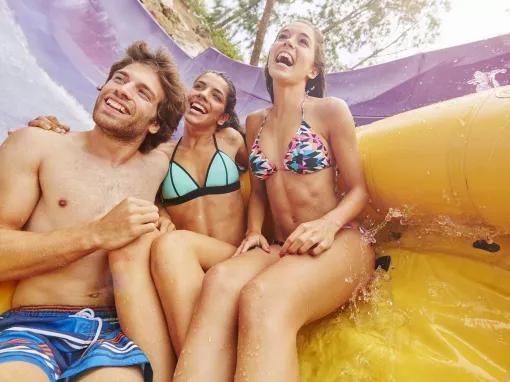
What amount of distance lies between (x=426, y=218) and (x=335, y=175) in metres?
0.38

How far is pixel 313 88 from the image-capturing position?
1.96 meters

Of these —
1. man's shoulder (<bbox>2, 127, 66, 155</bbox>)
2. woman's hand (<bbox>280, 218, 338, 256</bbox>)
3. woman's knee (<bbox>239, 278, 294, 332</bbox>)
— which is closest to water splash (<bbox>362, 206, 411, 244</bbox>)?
woman's hand (<bbox>280, 218, 338, 256</bbox>)

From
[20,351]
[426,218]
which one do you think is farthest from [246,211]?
[20,351]

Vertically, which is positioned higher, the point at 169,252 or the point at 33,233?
the point at 33,233

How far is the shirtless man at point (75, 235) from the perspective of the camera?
1131mm

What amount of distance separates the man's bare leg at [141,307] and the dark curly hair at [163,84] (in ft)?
1.83

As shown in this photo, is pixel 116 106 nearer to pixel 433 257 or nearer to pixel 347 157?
pixel 347 157

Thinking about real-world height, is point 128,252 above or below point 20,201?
below

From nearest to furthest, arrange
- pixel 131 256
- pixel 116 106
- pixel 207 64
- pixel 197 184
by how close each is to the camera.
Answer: pixel 131 256 → pixel 116 106 → pixel 197 184 → pixel 207 64

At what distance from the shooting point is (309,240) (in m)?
1.38

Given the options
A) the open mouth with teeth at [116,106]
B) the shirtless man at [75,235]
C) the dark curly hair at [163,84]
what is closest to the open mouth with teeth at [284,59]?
the dark curly hair at [163,84]

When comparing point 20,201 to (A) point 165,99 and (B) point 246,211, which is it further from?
(B) point 246,211

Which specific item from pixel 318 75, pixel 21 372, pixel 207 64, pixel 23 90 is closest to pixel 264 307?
pixel 21 372

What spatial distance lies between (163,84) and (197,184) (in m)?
0.45
